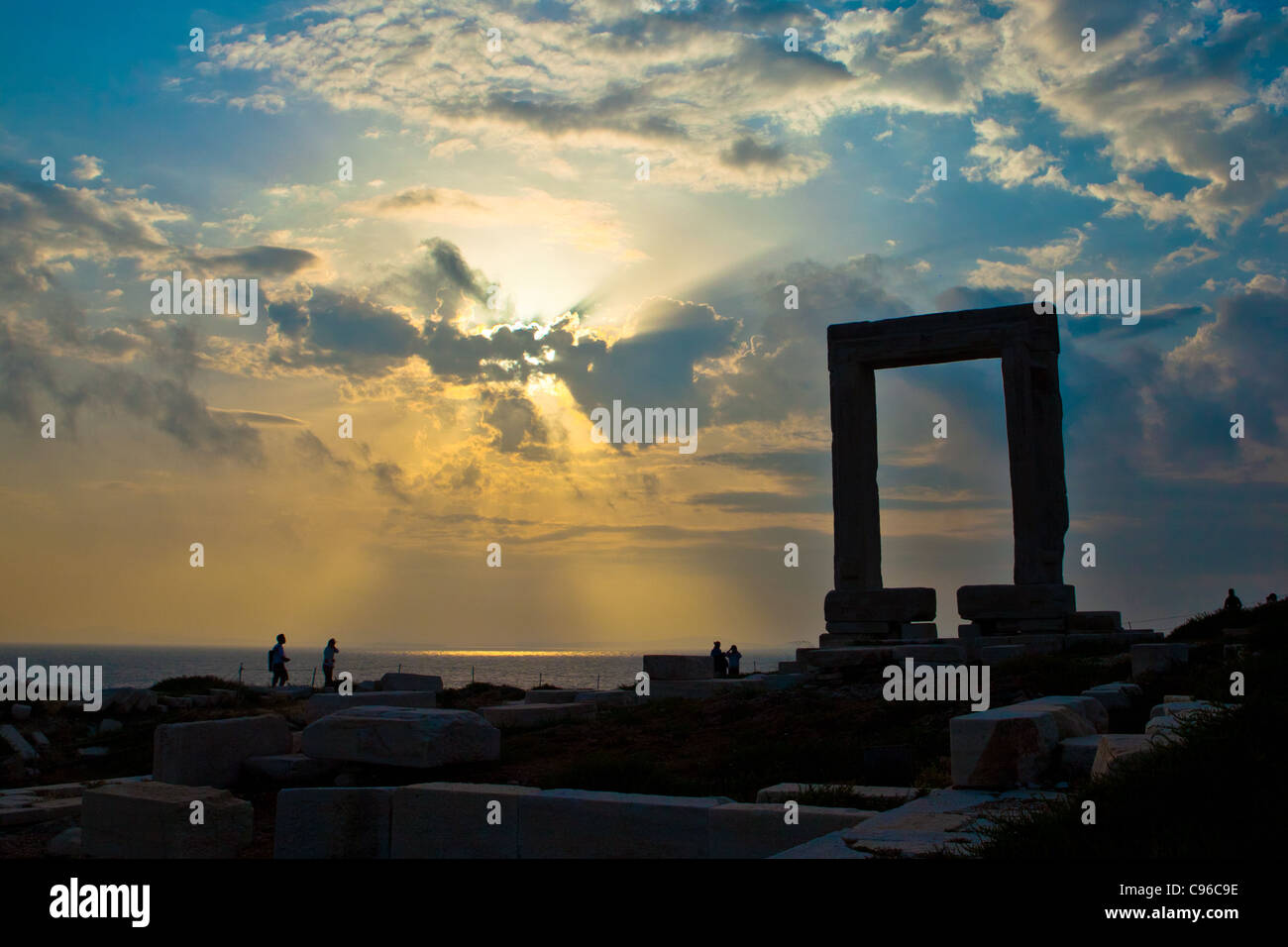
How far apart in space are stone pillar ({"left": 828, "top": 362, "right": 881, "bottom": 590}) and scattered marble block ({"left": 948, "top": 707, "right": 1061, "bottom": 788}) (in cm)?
1531

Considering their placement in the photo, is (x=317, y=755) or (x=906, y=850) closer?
(x=906, y=850)

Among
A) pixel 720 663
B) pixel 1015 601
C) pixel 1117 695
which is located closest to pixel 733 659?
pixel 720 663

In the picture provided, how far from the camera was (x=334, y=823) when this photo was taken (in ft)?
27.0

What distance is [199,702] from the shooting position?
22.3 m

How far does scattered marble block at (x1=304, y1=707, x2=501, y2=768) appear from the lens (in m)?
9.92

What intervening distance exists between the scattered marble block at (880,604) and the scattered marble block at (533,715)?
7.61m

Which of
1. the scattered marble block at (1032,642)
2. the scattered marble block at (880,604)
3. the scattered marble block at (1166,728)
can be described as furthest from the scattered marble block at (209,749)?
the scattered marble block at (880,604)

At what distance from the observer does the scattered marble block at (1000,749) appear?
6.75 m

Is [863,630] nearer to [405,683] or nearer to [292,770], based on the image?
[405,683]

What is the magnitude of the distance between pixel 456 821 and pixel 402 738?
2204 millimetres
